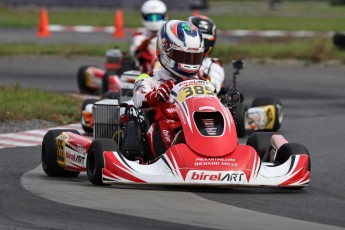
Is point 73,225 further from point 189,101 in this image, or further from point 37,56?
point 37,56

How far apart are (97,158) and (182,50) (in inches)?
55.4

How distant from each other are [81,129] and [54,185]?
16.3 feet

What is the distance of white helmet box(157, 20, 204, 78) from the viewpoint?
10070mm

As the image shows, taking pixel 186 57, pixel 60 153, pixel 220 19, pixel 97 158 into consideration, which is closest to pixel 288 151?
pixel 186 57

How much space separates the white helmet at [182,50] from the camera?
10070mm

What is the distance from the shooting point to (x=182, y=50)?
10.1 metres

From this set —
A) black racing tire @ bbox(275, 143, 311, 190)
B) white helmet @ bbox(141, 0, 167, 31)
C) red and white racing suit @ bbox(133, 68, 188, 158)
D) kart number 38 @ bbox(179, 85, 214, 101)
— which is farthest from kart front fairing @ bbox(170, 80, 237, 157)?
white helmet @ bbox(141, 0, 167, 31)

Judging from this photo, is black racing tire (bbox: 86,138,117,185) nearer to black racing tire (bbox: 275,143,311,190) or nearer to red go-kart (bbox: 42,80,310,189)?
red go-kart (bbox: 42,80,310,189)

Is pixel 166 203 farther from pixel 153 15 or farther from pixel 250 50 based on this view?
pixel 250 50

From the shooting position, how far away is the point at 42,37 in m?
30.2

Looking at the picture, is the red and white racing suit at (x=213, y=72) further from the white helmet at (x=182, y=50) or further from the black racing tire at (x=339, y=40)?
the black racing tire at (x=339, y=40)

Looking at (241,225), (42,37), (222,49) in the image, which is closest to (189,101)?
(241,225)

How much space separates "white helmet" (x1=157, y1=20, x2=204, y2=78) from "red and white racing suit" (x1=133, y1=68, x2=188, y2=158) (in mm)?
133

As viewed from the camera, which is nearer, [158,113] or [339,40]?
[158,113]
